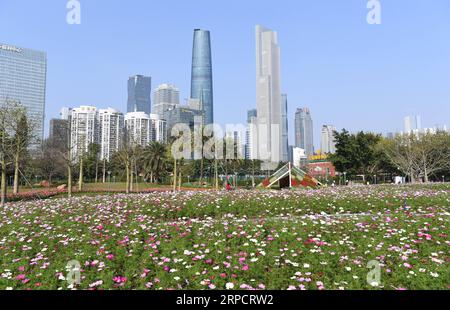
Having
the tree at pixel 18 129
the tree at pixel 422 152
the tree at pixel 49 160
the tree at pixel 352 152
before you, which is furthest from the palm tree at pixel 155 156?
the tree at pixel 18 129

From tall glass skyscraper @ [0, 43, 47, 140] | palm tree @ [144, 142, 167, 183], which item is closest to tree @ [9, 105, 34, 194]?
palm tree @ [144, 142, 167, 183]

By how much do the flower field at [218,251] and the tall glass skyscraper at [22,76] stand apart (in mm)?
142584

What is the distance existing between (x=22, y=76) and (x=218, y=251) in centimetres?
16333

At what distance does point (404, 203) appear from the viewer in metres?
14.0

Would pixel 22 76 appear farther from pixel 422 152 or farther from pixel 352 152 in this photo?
pixel 422 152

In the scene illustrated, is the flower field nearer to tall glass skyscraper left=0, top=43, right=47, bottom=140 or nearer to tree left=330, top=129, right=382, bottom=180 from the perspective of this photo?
tree left=330, top=129, right=382, bottom=180

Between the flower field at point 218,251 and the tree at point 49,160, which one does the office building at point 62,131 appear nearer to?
the tree at point 49,160

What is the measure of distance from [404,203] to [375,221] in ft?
14.9

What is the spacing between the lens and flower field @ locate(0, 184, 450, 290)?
21.1 ft

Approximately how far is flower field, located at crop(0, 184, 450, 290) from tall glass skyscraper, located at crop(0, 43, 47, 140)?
14258 centimetres

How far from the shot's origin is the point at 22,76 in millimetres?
142875
